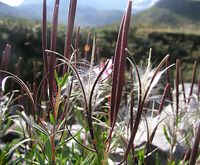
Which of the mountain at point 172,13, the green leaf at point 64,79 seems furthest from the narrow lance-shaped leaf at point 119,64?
the mountain at point 172,13

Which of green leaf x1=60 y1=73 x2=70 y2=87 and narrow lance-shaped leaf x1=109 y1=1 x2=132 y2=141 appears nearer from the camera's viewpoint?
narrow lance-shaped leaf x1=109 y1=1 x2=132 y2=141

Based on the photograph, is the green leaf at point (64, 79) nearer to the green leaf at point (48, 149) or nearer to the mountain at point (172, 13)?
the green leaf at point (48, 149)

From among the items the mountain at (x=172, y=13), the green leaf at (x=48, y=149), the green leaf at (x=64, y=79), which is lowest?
the green leaf at (x=48, y=149)

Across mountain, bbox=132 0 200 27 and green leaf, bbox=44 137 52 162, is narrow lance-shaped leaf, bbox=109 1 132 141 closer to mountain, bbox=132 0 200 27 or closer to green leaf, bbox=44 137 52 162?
green leaf, bbox=44 137 52 162

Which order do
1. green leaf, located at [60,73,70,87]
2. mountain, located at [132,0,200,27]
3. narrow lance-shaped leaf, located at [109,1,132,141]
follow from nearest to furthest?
narrow lance-shaped leaf, located at [109,1,132,141], green leaf, located at [60,73,70,87], mountain, located at [132,0,200,27]

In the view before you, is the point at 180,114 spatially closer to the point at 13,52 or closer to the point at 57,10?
the point at 57,10

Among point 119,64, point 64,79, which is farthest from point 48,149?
point 119,64

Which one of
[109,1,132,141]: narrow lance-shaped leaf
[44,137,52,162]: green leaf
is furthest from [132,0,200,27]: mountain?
[109,1,132,141]: narrow lance-shaped leaf

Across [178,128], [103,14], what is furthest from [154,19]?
[178,128]
